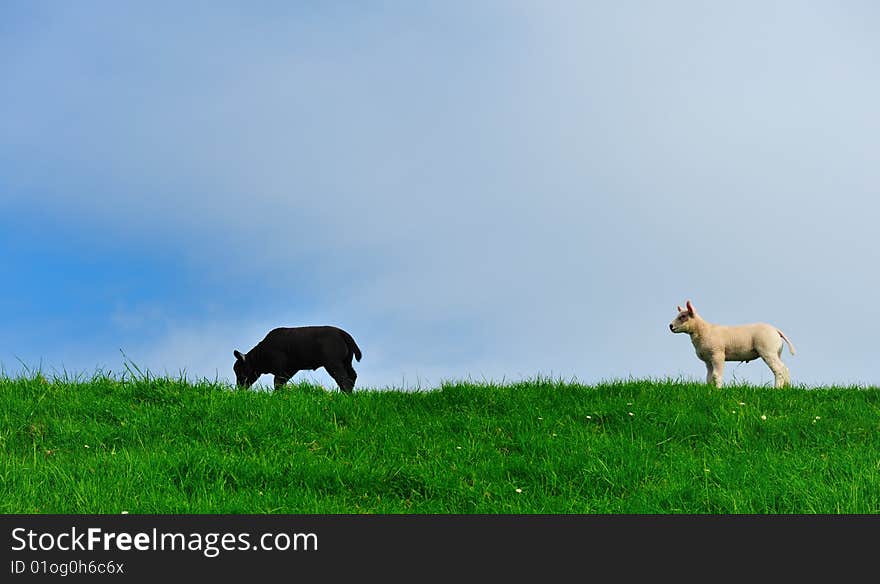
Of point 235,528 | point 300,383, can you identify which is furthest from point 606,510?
point 300,383

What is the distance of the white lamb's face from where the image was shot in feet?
50.6

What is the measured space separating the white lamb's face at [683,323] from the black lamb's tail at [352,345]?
598 cm

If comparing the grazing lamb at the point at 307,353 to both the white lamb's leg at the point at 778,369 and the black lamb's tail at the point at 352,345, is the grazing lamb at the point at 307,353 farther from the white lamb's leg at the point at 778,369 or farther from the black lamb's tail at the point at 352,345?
the white lamb's leg at the point at 778,369

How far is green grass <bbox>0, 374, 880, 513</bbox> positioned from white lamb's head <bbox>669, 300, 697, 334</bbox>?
2.61 m

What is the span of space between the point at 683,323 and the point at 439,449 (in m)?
7.52

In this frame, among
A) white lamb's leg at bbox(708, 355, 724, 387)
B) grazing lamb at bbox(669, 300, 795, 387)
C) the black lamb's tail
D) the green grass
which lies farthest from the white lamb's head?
the black lamb's tail

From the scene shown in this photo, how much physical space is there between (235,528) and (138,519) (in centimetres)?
83

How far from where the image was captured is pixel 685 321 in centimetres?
1547

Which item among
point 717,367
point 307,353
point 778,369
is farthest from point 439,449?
point 778,369

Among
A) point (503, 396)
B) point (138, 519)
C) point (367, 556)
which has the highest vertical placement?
point (503, 396)

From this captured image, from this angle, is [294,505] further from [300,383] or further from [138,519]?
[300,383]

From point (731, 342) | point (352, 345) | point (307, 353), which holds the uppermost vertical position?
point (352, 345)

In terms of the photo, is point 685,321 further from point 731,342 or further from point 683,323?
point 731,342

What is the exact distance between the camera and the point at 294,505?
790 cm
